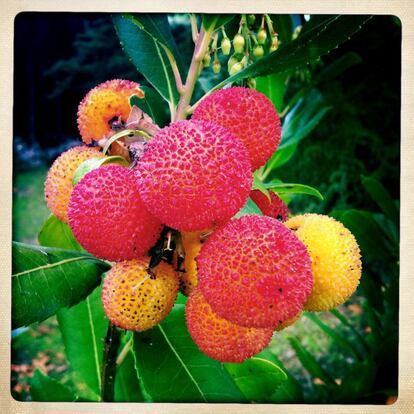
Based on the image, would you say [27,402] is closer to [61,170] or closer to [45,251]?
[45,251]

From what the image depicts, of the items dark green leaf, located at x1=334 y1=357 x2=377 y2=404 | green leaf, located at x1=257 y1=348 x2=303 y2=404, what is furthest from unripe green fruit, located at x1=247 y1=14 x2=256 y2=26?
dark green leaf, located at x1=334 y1=357 x2=377 y2=404

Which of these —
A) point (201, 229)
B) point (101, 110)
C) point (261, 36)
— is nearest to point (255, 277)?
point (201, 229)

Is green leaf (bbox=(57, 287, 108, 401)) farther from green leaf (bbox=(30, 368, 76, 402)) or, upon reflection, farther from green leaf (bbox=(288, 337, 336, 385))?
green leaf (bbox=(288, 337, 336, 385))

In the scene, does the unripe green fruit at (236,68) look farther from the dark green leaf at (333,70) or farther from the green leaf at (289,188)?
the dark green leaf at (333,70)

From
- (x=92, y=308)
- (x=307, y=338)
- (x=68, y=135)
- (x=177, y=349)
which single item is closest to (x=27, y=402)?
(x=92, y=308)

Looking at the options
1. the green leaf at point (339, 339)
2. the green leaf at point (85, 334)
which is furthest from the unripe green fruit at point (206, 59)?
the green leaf at point (339, 339)

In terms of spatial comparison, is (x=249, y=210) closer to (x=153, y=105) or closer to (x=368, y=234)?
(x=153, y=105)

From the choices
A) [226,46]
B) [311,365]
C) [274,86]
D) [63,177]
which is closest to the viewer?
[63,177]
